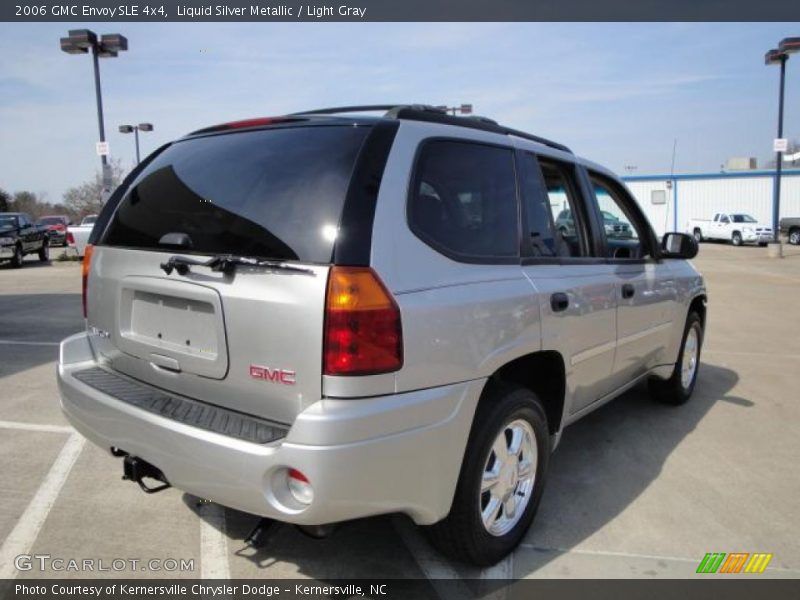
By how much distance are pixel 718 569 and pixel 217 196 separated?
2.74 m

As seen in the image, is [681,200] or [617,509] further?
[681,200]

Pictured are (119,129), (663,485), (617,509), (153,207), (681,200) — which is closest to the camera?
(153,207)

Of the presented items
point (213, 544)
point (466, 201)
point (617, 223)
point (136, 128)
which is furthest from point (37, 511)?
point (136, 128)

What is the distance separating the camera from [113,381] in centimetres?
283

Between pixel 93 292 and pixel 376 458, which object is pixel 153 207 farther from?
pixel 376 458

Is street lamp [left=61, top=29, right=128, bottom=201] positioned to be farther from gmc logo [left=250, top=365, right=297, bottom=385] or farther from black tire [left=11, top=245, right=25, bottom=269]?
gmc logo [left=250, top=365, right=297, bottom=385]

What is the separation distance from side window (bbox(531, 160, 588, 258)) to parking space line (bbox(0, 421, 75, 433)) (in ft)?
11.3

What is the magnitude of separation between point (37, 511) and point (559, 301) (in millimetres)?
2812

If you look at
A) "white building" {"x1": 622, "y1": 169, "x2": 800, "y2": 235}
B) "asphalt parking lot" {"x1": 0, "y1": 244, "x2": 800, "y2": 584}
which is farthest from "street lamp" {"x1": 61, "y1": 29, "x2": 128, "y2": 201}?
"white building" {"x1": 622, "y1": 169, "x2": 800, "y2": 235}

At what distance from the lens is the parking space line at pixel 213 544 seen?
107 inches

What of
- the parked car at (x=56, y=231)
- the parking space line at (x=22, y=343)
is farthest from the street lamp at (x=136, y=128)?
the parking space line at (x=22, y=343)

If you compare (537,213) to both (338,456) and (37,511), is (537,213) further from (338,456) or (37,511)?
(37,511)

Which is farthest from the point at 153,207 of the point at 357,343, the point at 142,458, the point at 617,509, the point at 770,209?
the point at 770,209

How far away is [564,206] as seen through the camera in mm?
3604
